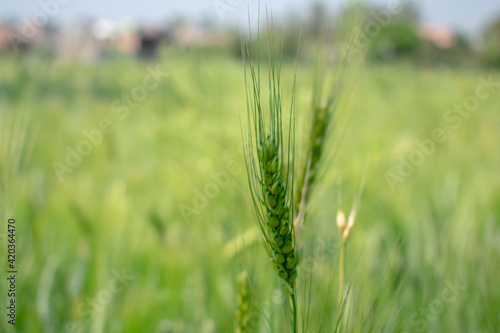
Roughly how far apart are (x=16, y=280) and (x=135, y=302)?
12cm

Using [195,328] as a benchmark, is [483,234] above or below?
below

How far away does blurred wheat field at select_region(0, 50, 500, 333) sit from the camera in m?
0.40

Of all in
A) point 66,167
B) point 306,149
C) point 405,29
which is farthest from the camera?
point 405,29

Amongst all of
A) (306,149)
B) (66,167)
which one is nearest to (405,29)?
(66,167)

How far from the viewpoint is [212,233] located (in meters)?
0.62

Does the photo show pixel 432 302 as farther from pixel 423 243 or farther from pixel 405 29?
pixel 405 29

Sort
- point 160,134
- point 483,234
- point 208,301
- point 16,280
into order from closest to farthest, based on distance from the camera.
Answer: point 16,280 → point 208,301 → point 483,234 → point 160,134

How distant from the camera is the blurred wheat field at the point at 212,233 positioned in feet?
1.30

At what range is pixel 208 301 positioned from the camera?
0.54 m

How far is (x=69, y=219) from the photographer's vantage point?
0.68 metres

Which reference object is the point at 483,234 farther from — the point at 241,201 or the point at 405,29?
the point at 405,29

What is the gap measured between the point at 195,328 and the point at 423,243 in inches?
16.5

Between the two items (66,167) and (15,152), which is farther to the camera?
(66,167)

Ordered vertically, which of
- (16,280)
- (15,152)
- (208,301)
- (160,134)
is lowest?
(160,134)
